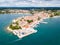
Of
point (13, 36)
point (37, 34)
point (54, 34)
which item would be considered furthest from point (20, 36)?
point (54, 34)

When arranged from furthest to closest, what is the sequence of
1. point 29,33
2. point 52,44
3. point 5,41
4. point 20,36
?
point 29,33 < point 20,36 < point 5,41 < point 52,44

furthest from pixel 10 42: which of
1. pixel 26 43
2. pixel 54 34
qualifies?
pixel 54 34

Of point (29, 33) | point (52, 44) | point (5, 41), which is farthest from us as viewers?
point (29, 33)

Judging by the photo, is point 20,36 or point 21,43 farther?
point 20,36

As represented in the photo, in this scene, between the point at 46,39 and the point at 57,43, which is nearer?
the point at 57,43

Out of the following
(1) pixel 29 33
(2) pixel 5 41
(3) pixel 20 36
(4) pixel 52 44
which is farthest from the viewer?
(1) pixel 29 33

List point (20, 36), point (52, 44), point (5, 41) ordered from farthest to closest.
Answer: point (20, 36) < point (5, 41) < point (52, 44)

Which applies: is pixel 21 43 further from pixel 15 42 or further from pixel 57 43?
pixel 57 43

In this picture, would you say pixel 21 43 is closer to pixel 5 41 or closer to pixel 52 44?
pixel 5 41
